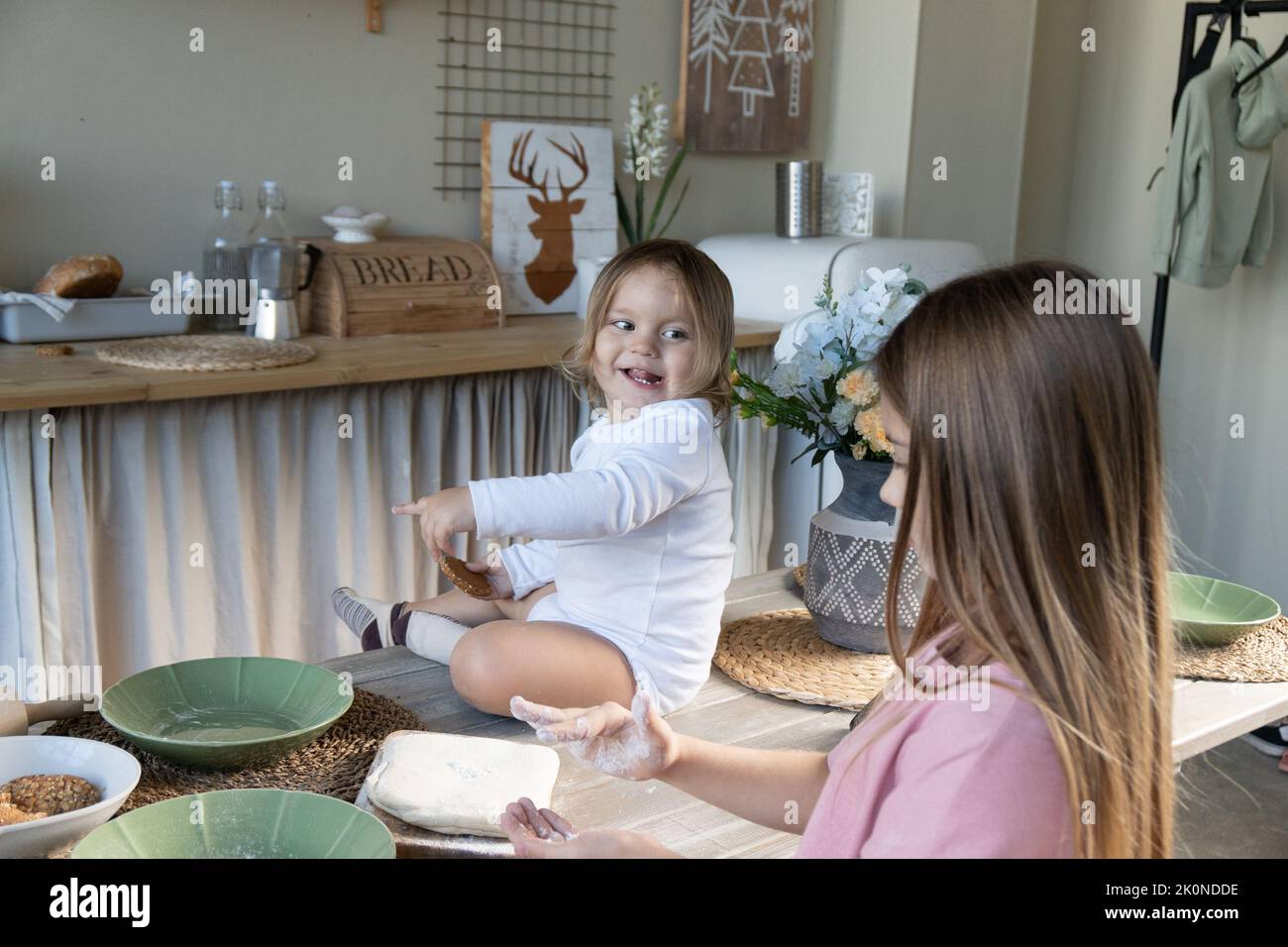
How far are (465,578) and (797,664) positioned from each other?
15.6 inches

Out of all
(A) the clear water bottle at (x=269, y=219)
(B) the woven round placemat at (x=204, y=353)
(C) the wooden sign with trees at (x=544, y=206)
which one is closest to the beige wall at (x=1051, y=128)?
(C) the wooden sign with trees at (x=544, y=206)

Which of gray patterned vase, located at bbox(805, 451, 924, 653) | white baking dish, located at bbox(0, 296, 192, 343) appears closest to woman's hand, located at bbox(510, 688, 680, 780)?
gray patterned vase, located at bbox(805, 451, 924, 653)

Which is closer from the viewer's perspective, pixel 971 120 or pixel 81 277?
pixel 81 277

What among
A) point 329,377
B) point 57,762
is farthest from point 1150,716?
point 329,377

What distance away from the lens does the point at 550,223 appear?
2.98 meters

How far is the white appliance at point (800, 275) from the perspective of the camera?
2.94 metres

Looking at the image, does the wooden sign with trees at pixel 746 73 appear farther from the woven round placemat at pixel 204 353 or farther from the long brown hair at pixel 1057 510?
the long brown hair at pixel 1057 510

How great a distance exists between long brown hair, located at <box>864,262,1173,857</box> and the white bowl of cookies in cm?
60

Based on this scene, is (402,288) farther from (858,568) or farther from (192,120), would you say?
(858,568)

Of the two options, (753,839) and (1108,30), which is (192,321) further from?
(1108,30)

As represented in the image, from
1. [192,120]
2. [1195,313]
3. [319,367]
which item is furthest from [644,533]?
[1195,313]

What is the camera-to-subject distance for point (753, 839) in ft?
3.34

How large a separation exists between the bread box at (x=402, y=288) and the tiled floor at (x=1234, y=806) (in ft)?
5.69

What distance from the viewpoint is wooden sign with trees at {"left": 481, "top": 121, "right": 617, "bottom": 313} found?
2902 mm
